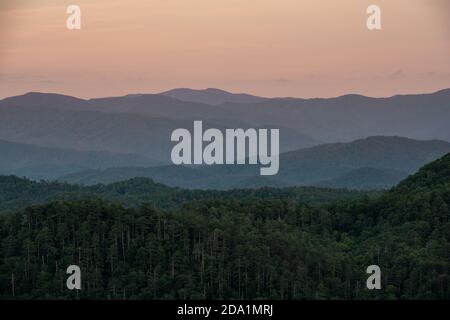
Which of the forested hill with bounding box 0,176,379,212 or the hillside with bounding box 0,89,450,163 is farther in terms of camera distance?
the hillside with bounding box 0,89,450,163

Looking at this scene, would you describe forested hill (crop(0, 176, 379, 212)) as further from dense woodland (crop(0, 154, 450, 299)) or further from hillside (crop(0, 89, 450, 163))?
hillside (crop(0, 89, 450, 163))

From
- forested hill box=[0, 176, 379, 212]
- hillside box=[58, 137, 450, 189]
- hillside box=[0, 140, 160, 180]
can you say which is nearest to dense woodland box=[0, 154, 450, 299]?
forested hill box=[0, 176, 379, 212]

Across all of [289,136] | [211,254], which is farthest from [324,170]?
[211,254]

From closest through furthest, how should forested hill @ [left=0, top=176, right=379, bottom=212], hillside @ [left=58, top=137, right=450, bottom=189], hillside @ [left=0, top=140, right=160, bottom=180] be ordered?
forested hill @ [left=0, top=176, right=379, bottom=212] → hillside @ [left=58, top=137, right=450, bottom=189] → hillside @ [left=0, top=140, right=160, bottom=180]

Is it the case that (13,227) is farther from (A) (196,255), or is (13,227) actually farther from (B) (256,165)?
(B) (256,165)

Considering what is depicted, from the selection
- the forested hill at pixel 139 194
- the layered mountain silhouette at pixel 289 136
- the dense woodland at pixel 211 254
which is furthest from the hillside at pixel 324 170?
the dense woodland at pixel 211 254

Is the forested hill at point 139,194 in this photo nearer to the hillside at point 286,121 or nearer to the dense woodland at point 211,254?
the dense woodland at point 211,254

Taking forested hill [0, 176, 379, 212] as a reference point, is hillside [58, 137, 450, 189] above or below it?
above
